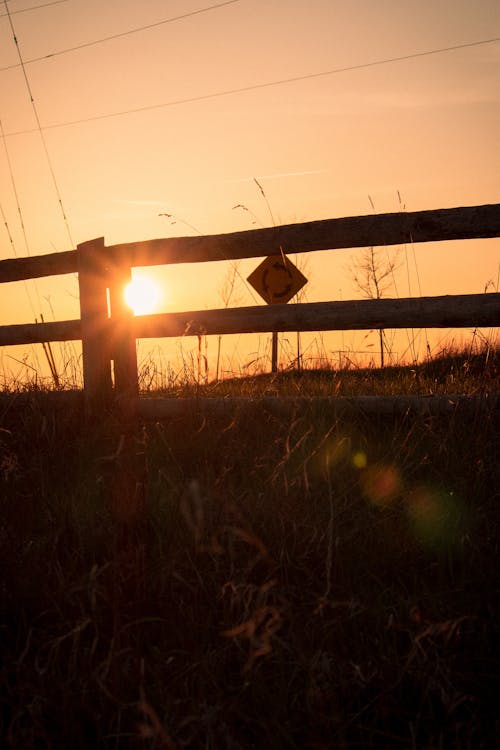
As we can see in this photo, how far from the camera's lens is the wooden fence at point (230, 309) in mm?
4328

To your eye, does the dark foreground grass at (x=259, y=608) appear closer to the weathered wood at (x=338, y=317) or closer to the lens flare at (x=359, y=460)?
the lens flare at (x=359, y=460)

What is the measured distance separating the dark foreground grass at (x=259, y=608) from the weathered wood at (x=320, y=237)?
1.48 metres

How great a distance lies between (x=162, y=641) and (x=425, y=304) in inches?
117

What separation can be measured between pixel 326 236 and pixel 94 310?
1.75 m

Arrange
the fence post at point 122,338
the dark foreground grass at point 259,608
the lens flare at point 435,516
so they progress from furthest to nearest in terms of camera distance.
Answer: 1. the fence post at point 122,338
2. the lens flare at point 435,516
3. the dark foreground grass at point 259,608

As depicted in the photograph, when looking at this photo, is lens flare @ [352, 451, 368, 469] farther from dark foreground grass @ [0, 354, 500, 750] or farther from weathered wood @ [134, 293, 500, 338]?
weathered wood @ [134, 293, 500, 338]

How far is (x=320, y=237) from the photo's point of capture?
15.0 ft

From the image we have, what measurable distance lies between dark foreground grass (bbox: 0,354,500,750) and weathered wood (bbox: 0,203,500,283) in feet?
4.87

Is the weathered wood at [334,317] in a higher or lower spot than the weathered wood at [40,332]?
lower

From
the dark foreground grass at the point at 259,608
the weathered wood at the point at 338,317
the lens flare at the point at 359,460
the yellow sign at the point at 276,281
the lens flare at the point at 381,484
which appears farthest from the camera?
the yellow sign at the point at 276,281

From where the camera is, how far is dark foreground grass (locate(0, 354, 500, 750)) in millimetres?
1667

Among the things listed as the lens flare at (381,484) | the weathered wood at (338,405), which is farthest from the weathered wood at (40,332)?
the lens flare at (381,484)

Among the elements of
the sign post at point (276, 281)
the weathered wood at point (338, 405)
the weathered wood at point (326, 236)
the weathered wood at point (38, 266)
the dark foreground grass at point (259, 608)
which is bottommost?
the dark foreground grass at point (259, 608)

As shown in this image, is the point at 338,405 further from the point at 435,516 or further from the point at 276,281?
the point at 276,281
